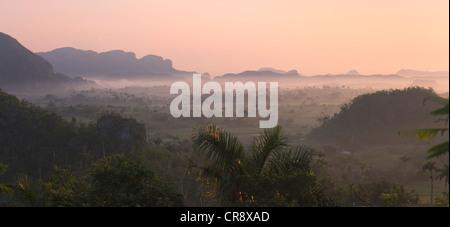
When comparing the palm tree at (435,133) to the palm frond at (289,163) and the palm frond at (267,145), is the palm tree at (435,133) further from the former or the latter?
the palm frond at (289,163)

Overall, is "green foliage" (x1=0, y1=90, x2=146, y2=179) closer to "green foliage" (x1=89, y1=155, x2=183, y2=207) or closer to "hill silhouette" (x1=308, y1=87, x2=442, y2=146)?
"green foliage" (x1=89, y1=155, x2=183, y2=207)

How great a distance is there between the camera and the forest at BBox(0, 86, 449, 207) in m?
9.95

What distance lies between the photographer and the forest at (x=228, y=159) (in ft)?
32.6

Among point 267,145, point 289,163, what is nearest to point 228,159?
point 267,145

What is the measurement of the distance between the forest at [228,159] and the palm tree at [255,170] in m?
0.03

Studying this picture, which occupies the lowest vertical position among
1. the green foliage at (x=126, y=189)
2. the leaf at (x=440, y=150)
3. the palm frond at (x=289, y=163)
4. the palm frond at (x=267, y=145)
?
the green foliage at (x=126, y=189)

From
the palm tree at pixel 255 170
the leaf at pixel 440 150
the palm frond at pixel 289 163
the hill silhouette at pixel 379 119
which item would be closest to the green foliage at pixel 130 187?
the palm tree at pixel 255 170

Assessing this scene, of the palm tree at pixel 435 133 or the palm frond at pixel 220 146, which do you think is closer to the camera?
the palm tree at pixel 435 133

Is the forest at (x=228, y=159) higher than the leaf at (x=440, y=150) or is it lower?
lower

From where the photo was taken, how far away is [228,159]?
993cm

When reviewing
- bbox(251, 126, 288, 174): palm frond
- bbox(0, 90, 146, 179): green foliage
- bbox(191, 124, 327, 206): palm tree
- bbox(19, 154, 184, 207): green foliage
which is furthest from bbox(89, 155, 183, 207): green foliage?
bbox(0, 90, 146, 179): green foliage

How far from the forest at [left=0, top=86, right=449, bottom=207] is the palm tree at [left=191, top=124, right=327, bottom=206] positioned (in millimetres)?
27

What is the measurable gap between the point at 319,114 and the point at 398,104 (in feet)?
189
